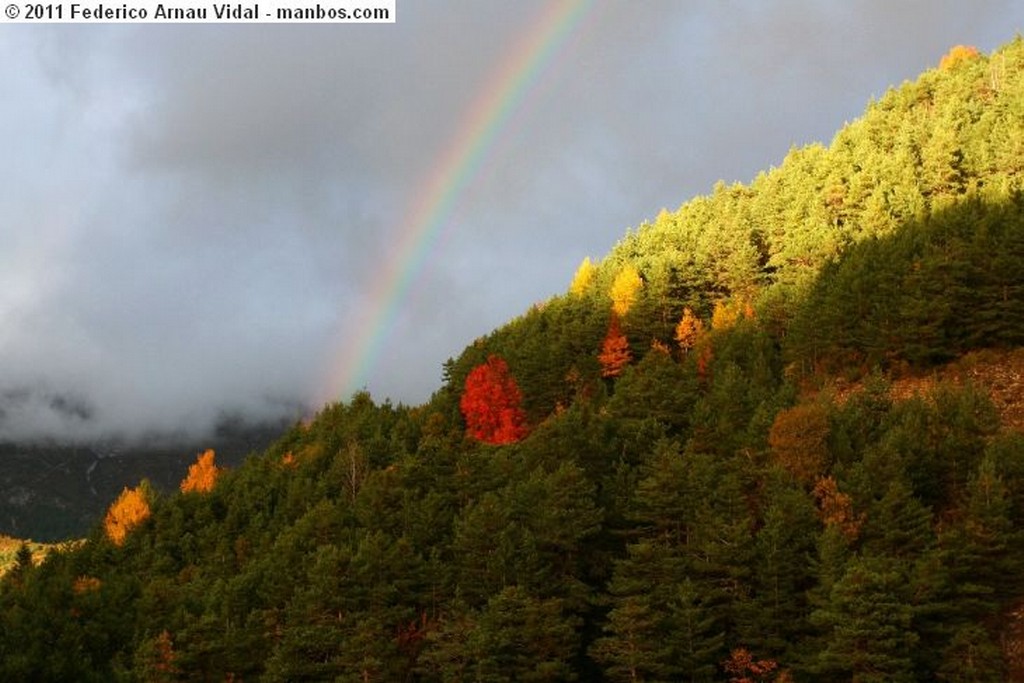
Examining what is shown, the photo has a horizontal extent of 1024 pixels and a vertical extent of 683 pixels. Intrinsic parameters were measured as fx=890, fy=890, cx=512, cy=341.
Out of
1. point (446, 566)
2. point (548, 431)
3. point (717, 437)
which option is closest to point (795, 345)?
point (717, 437)

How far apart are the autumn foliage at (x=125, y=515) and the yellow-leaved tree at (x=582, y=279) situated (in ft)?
273

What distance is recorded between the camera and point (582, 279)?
171500 millimetres

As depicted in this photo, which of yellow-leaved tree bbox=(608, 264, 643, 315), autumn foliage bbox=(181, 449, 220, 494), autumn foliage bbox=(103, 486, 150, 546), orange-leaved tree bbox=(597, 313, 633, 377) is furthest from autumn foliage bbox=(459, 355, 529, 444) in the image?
autumn foliage bbox=(103, 486, 150, 546)

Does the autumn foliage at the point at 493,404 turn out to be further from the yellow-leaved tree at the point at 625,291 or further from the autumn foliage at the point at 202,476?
the autumn foliage at the point at 202,476

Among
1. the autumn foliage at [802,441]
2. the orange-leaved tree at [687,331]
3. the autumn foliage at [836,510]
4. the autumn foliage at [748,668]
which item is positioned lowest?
the autumn foliage at [748,668]

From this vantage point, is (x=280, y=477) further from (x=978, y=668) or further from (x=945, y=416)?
(x=978, y=668)

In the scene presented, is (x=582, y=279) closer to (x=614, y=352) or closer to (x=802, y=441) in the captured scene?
(x=614, y=352)

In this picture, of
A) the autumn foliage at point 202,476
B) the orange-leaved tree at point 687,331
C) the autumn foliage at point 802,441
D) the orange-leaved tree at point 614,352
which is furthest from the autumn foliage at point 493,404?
the autumn foliage at point 802,441

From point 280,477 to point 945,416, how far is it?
88330 millimetres

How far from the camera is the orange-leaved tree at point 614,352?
133750mm

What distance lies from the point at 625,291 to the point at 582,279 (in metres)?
25.0

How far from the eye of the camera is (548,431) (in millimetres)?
88375

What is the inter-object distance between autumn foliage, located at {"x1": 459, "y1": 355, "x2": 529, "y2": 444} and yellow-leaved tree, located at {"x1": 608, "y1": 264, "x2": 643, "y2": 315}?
20977 mm

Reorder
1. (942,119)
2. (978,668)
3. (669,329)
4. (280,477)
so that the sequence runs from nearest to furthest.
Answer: (978,668) → (280,477) → (669,329) → (942,119)
